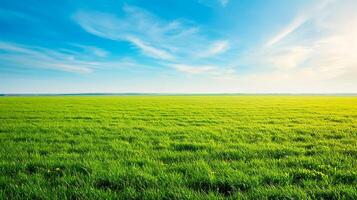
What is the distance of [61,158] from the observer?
6.05 meters

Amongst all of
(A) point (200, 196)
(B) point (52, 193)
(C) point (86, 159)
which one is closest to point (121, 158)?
(C) point (86, 159)

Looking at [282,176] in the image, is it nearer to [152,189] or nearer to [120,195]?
[152,189]

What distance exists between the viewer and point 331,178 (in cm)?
448

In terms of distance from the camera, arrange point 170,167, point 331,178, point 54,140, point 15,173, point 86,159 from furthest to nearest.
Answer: point 54,140 → point 86,159 → point 170,167 → point 15,173 → point 331,178

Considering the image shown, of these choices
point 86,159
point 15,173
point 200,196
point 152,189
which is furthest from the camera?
point 86,159

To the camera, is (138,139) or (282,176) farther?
A: (138,139)

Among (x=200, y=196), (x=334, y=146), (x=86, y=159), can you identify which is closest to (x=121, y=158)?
(x=86, y=159)

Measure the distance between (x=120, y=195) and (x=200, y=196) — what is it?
1.45m

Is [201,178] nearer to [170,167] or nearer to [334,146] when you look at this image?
[170,167]

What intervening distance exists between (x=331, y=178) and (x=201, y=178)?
2.76 m

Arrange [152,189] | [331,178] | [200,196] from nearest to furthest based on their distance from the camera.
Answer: [200,196], [152,189], [331,178]

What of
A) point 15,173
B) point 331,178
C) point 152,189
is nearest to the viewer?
point 152,189

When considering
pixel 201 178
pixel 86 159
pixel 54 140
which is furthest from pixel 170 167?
pixel 54 140

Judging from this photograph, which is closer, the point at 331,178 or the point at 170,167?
the point at 331,178
